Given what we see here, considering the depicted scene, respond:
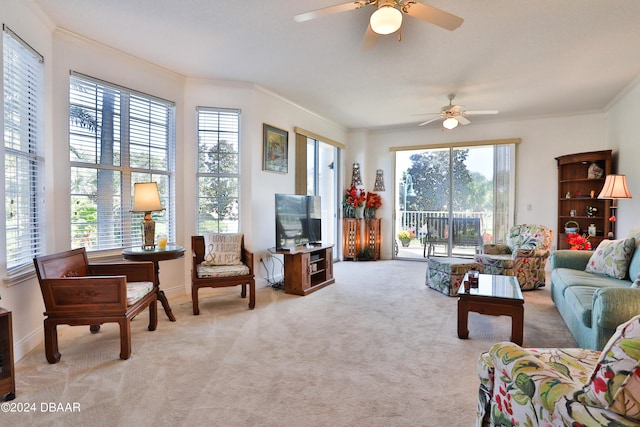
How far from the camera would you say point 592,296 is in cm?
258

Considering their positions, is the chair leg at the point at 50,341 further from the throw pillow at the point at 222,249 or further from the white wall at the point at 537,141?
the white wall at the point at 537,141

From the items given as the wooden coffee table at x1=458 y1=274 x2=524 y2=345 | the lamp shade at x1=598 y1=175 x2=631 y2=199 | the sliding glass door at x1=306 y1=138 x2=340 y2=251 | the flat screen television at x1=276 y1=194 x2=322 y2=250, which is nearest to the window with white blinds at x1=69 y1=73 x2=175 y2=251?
the flat screen television at x1=276 y1=194 x2=322 y2=250

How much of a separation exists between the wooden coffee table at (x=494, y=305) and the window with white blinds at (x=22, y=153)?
3536mm

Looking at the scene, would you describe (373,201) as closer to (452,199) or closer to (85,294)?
(452,199)

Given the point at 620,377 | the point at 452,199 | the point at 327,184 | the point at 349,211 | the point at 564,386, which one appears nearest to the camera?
the point at 620,377

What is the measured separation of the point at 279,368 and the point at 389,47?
3019mm

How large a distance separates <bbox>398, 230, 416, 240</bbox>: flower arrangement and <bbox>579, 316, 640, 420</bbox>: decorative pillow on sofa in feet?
20.6

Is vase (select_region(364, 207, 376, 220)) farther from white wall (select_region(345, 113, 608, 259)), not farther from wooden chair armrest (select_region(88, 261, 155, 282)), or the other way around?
wooden chair armrest (select_region(88, 261, 155, 282))

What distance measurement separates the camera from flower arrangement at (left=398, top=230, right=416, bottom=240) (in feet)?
23.8

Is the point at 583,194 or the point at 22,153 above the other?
the point at 22,153

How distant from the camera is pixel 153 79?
13.0 feet

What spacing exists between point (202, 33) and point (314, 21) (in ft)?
3.46

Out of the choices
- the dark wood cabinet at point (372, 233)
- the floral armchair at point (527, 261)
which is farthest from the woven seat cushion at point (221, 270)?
the dark wood cabinet at point (372, 233)

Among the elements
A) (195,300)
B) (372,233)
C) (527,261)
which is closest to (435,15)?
(195,300)
